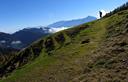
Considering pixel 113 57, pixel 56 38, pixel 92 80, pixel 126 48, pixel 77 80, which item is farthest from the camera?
pixel 56 38

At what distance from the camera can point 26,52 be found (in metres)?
150

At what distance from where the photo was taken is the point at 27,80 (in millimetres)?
43469

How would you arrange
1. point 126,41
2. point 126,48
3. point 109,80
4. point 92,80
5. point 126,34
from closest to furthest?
point 109,80 → point 92,80 → point 126,48 → point 126,41 → point 126,34

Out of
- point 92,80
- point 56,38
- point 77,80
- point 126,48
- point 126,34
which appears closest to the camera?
point 92,80

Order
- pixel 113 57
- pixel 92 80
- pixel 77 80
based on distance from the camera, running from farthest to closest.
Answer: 1. pixel 113 57
2. pixel 77 80
3. pixel 92 80

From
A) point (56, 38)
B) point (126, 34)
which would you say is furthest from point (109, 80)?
point (56, 38)

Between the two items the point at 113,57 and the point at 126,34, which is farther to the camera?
the point at 126,34

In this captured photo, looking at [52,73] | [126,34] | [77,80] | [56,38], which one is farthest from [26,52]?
[77,80]

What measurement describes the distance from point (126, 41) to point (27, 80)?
19.9 m

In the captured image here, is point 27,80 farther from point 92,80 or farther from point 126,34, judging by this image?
point 126,34

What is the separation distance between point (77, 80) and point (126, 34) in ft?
91.3

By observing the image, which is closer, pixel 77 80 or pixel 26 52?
pixel 77 80

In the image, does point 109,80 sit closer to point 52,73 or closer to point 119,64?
point 119,64

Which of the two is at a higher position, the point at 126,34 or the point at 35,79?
the point at 126,34
